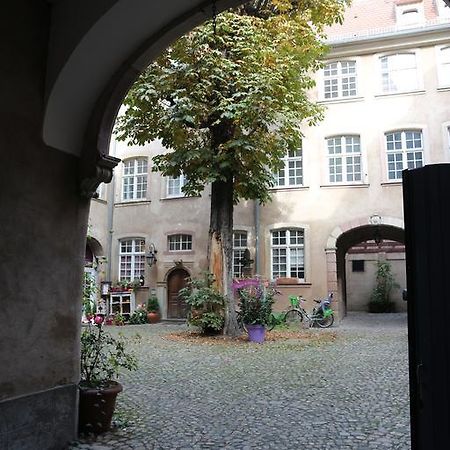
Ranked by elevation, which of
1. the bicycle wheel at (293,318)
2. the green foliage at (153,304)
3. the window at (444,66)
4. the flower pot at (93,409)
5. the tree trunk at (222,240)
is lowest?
the flower pot at (93,409)

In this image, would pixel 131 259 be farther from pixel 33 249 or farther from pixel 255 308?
pixel 33 249

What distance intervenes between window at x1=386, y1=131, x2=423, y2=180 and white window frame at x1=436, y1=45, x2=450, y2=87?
1.84 m

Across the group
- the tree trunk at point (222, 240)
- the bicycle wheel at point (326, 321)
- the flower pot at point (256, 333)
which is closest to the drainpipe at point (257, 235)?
the bicycle wheel at point (326, 321)

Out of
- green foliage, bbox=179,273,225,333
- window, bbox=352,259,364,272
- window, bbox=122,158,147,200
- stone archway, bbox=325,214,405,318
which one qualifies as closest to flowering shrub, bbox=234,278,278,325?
green foliage, bbox=179,273,225,333

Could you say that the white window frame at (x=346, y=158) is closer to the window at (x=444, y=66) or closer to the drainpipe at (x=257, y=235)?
the drainpipe at (x=257, y=235)

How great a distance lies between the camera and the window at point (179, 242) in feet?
63.8

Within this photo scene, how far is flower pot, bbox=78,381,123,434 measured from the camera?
459cm

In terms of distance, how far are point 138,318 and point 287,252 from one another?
6131 mm

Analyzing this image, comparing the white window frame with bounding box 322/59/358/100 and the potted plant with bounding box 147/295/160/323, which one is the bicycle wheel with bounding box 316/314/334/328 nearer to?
the potted plant with bounding box 147/295/160/323

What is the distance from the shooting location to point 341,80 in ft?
59.1

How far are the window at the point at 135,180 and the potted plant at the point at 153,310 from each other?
438 centimetres

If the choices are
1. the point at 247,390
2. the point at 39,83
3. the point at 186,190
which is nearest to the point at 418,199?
the point at 39,83

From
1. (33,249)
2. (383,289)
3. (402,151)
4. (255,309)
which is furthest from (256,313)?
(383,289)

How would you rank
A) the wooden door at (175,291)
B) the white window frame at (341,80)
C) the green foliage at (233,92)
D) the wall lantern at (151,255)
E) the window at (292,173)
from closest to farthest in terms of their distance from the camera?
the green foliage at (233,92) → the white window frame at (341,80) → the window at (292,173) → the wooden door at (175,291) → the wall lantern at (151,255)
